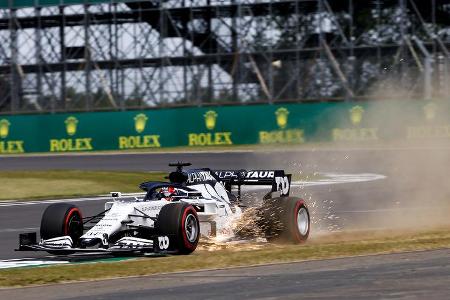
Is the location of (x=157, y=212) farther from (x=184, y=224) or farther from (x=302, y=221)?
(x=302, y=221)

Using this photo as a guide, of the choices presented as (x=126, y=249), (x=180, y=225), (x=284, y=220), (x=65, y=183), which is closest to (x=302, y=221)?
(x=284, y=220)

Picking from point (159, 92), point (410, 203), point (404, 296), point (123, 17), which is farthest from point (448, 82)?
point (404, 296)

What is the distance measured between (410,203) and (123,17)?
31.1 m

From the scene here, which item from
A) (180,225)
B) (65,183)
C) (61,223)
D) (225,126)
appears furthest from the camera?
(225,126)

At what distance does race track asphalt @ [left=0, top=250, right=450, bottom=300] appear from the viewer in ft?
32.2

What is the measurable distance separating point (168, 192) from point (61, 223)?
5.73ft

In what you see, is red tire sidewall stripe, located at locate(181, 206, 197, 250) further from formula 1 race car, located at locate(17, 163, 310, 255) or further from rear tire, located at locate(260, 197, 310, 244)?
rear tire, located at locate(260, 197, 310, 244)

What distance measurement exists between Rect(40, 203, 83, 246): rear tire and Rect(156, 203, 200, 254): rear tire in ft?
4.20

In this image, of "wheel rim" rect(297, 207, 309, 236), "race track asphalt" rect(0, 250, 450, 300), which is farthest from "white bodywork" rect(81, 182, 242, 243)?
→ "race track asphalt" rect(0, 250, 450, 300)

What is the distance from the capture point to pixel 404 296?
945 cm

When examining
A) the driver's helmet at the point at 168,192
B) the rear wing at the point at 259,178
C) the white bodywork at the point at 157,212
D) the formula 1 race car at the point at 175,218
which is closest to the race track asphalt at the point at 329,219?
the formula 1 race car at the point at 175,218

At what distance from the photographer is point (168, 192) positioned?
580 inches

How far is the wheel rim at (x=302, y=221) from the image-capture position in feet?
49.6

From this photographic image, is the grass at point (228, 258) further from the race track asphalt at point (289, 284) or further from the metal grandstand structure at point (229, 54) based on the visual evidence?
the metal grandstand structure at point (229, 54)
